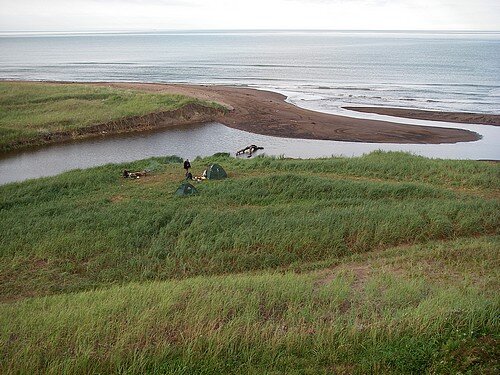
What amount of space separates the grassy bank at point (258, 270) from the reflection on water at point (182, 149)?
768 cm

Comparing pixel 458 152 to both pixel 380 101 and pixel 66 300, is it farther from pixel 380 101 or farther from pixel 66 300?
pixel 66 300

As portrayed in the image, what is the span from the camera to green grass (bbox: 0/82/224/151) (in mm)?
36309

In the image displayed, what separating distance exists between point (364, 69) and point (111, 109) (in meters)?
65.4

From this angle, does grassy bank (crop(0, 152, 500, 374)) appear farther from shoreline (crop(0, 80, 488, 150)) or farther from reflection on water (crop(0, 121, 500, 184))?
shoreline (crop(0, 80, 488, 150))

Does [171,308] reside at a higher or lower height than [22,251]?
higher

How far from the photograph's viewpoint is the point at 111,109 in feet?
145

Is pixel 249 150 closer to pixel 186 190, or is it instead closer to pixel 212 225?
pixel 186 190

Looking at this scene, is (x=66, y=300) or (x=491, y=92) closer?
(x=66, y=300)

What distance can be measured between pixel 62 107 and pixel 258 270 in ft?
119

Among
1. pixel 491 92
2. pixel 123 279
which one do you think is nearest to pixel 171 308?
pixel 123 279

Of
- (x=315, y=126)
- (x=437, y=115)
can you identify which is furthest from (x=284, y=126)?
(x=437, y=115)

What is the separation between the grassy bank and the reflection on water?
768cm

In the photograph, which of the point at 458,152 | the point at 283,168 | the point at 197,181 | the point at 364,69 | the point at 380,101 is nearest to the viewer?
the point at 197,181

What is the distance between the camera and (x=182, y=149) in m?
34.9
